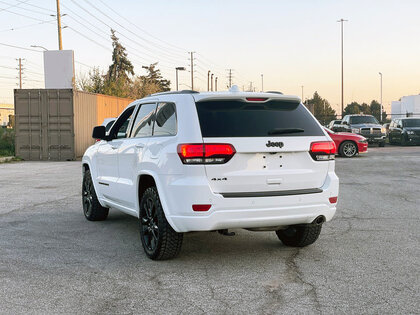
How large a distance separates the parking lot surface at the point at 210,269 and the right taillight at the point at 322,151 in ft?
3.67

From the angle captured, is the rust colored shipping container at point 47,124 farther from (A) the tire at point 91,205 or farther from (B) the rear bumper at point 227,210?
(B) the rear bumper at point 227,210

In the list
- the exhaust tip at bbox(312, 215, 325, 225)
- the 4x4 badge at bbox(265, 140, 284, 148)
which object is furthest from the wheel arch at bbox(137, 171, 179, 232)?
the exhaust tip at bbox(312, 215, 325, 225)

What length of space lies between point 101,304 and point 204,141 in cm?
181

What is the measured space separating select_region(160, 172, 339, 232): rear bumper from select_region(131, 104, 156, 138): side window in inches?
44.8

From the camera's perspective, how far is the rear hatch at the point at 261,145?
538 centimetres

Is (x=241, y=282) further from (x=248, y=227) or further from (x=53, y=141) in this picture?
(x=53, y=141)

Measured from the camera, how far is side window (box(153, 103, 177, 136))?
18.9 feet

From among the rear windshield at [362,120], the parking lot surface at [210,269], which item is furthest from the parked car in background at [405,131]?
the parking lot surface at [210,269]

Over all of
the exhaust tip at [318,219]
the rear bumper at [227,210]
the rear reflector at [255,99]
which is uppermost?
the rear reflector at [255,99]

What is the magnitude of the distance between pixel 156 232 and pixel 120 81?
43.9m

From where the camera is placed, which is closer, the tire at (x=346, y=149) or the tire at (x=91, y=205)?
the tire at (x=91, y=205)

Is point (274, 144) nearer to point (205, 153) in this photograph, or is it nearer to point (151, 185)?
point (205, 153)

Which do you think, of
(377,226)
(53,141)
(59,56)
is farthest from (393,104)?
(377,226)

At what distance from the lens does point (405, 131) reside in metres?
32.2
